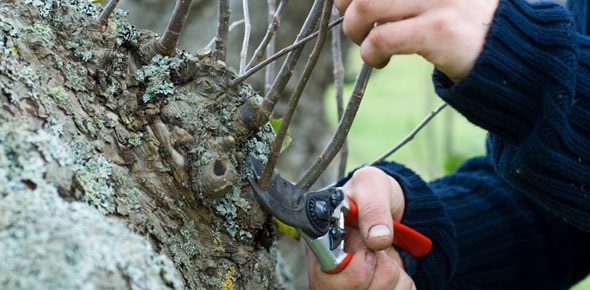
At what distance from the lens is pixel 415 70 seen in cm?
902

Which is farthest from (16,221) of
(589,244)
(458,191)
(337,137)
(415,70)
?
(415,70)

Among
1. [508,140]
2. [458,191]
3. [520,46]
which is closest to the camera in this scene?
[520,46]

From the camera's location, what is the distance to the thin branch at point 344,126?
1287mm

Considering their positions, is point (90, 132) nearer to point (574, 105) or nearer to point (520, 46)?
point (520, 46)

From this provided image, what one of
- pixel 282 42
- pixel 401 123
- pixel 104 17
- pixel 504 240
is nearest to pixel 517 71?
pixel 104 17

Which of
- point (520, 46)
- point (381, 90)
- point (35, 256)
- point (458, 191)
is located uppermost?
point (520, 46)

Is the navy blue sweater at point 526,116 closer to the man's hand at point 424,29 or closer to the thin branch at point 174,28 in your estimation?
the man's hand at point 424,29

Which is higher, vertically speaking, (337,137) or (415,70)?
(337,137)

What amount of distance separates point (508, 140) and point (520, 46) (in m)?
0.20

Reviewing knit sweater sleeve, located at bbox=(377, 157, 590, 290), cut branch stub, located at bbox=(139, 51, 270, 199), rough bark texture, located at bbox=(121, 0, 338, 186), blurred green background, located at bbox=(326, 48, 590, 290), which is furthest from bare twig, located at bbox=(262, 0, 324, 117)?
blurred green background, located at bbox=(326, 48, 590, 290)

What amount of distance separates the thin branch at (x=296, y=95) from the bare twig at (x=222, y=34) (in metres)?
0.16

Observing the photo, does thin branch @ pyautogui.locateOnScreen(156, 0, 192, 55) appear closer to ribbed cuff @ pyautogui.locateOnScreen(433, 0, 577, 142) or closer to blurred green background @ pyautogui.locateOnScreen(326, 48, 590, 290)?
ribbed cuff @ pyautogui.locateOnScreen(433, 0, 577, 142)

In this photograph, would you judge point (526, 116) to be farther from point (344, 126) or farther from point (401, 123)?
point (401, 123)

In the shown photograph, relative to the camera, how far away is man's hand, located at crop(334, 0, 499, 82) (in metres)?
1.01
